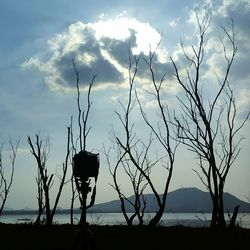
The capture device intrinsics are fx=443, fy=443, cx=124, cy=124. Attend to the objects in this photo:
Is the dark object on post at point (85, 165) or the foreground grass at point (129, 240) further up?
the dark object on post at point (85, 165)

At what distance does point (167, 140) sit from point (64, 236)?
8812 millimetres

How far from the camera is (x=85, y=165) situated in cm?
802

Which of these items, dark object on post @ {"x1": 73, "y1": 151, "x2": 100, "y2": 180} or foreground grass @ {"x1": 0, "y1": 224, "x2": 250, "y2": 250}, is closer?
dark object on post @ {"x1": 73, "y1": 151, "x2": 100, "y2": 180}

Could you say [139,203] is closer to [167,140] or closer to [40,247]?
[167,140]

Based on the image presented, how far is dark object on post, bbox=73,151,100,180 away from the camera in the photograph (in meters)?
8.02

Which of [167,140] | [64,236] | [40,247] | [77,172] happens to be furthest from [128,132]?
[77,172]

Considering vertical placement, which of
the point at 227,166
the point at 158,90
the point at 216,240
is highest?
the point at 158,90

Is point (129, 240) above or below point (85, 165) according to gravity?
below

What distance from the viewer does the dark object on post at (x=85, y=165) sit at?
802 cm

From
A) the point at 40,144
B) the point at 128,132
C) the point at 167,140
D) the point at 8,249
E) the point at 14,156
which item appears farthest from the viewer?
the point at 14,156

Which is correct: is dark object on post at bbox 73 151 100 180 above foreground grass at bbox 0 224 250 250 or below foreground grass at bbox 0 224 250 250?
above

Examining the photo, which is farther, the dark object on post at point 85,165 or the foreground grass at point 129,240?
the foreground grass at point 129,240

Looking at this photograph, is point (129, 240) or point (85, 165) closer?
point (85, 165)

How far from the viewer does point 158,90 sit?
20.8 metres
